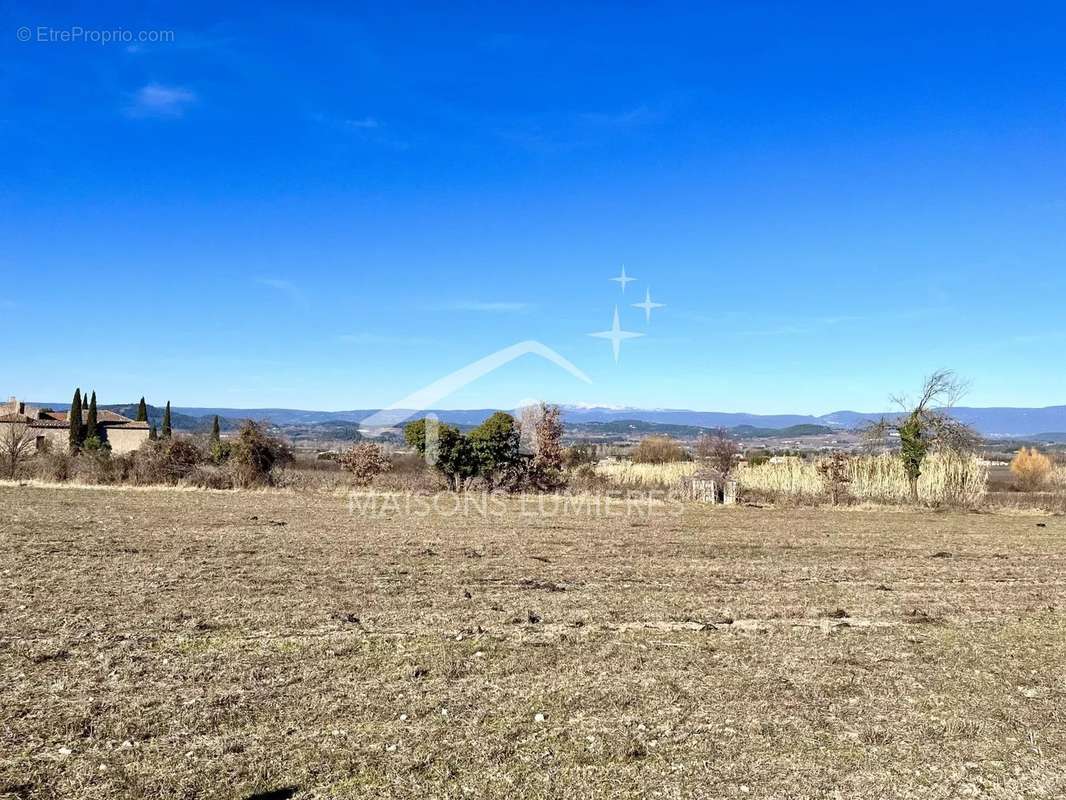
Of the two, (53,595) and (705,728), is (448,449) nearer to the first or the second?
(53,595)

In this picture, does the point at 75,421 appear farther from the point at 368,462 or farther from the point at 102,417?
the point at 368,462

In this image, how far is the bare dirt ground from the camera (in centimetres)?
463

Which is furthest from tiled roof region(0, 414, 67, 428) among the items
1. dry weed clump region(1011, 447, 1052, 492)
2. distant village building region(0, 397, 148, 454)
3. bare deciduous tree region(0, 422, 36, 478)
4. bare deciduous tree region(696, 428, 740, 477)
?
dry weed clump region(1011, 447, 1052, 492)

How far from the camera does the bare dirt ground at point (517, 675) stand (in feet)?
15.2

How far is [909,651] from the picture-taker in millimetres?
7562

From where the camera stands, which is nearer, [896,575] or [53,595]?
[53,595]

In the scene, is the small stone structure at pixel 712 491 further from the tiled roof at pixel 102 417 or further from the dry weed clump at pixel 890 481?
the tiled roof at pixel 102 417

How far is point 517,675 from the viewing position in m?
6.47

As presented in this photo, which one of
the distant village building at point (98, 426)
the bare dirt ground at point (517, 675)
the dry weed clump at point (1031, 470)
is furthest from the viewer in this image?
the distant village building at point (98, 426)

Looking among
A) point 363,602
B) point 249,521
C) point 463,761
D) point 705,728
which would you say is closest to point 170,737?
point 463,761

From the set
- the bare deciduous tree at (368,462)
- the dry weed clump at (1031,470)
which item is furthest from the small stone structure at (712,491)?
the dry weed clump at (1031,470)

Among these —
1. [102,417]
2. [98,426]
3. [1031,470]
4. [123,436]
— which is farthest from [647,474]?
[102,417]

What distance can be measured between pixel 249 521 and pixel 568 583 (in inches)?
386

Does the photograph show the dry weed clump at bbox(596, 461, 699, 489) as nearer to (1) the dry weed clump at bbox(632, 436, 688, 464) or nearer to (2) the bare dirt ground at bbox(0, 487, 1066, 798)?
(1) the dry weed clump at bbox(632, 436, 688, 464)
